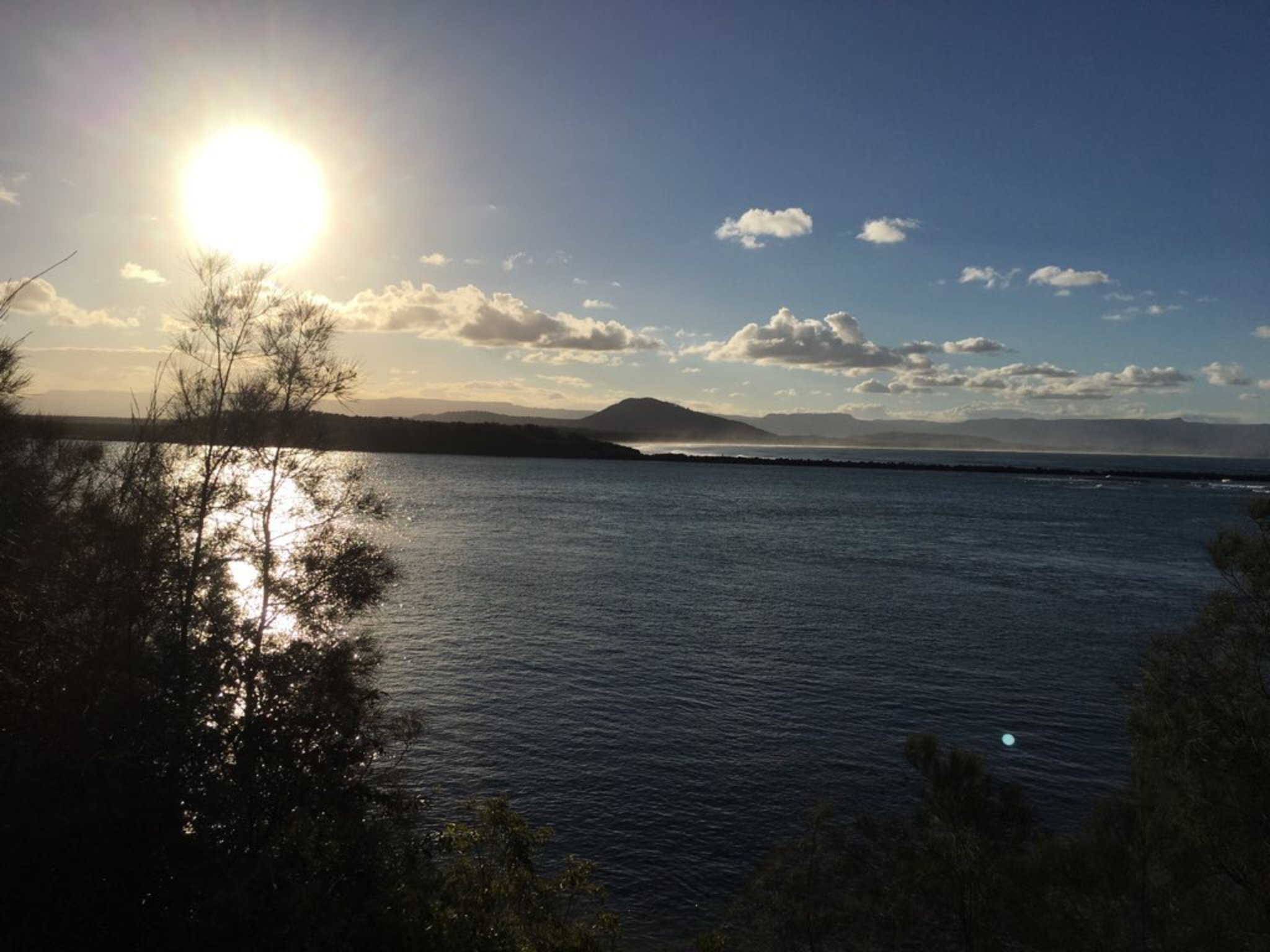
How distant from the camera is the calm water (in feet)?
107

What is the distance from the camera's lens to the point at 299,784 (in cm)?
1903

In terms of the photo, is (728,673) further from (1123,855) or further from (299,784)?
(299,784)

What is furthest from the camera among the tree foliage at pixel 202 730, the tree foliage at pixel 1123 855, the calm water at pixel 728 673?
the calm water at pixel 728 673

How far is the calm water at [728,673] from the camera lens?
32500 mm

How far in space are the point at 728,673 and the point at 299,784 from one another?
34.9 m

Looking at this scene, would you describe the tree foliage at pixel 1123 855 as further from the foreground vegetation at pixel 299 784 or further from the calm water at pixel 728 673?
the calm water at pixel 728 673

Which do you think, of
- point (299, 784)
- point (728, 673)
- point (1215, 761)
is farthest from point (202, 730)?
point (728, 673)

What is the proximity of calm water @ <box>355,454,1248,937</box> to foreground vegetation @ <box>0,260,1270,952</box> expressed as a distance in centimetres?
409

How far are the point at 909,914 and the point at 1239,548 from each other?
1484 cm

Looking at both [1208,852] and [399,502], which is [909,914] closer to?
[1208,852]

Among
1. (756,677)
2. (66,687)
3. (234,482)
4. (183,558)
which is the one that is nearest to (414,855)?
(66,687)

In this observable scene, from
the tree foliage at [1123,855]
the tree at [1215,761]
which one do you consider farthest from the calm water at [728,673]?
the tree at [1215,761]

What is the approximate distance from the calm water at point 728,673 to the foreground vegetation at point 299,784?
13.4 feet

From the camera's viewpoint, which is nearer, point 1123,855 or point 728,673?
A: point 1123,855
